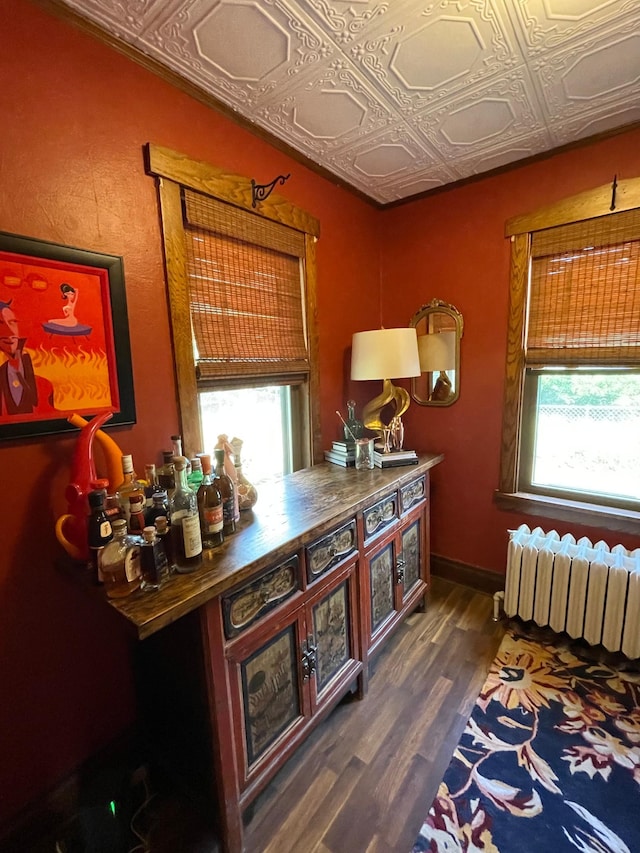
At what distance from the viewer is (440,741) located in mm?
1579

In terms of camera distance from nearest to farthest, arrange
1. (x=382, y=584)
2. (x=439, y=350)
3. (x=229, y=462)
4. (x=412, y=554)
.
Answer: (x=229, y=462)
(x=382, y=584)
(x=412, y=554)
(x=439, y=350)

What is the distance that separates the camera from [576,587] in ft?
6.42

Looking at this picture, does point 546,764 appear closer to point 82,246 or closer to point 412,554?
point 412,554

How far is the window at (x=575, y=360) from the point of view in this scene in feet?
6.35

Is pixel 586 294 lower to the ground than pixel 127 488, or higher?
higher

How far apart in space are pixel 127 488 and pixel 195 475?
0.23 metres

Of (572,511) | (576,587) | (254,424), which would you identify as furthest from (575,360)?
(254,424)

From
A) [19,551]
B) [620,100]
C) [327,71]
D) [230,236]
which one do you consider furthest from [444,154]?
[19,551]

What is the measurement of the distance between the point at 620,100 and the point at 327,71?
1274 mm

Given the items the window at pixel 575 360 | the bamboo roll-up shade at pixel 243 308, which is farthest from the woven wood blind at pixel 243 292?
the window at pixel 575 360

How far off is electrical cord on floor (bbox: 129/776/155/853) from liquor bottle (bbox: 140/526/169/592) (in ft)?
3.03

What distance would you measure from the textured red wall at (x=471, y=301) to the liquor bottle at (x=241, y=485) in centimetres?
154

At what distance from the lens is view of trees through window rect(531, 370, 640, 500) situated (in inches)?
81.0

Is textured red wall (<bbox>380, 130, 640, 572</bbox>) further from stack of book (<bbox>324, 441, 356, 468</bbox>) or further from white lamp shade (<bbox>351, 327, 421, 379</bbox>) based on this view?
stack of book (<bbox>324, 441, 356, 468</bbox>)
